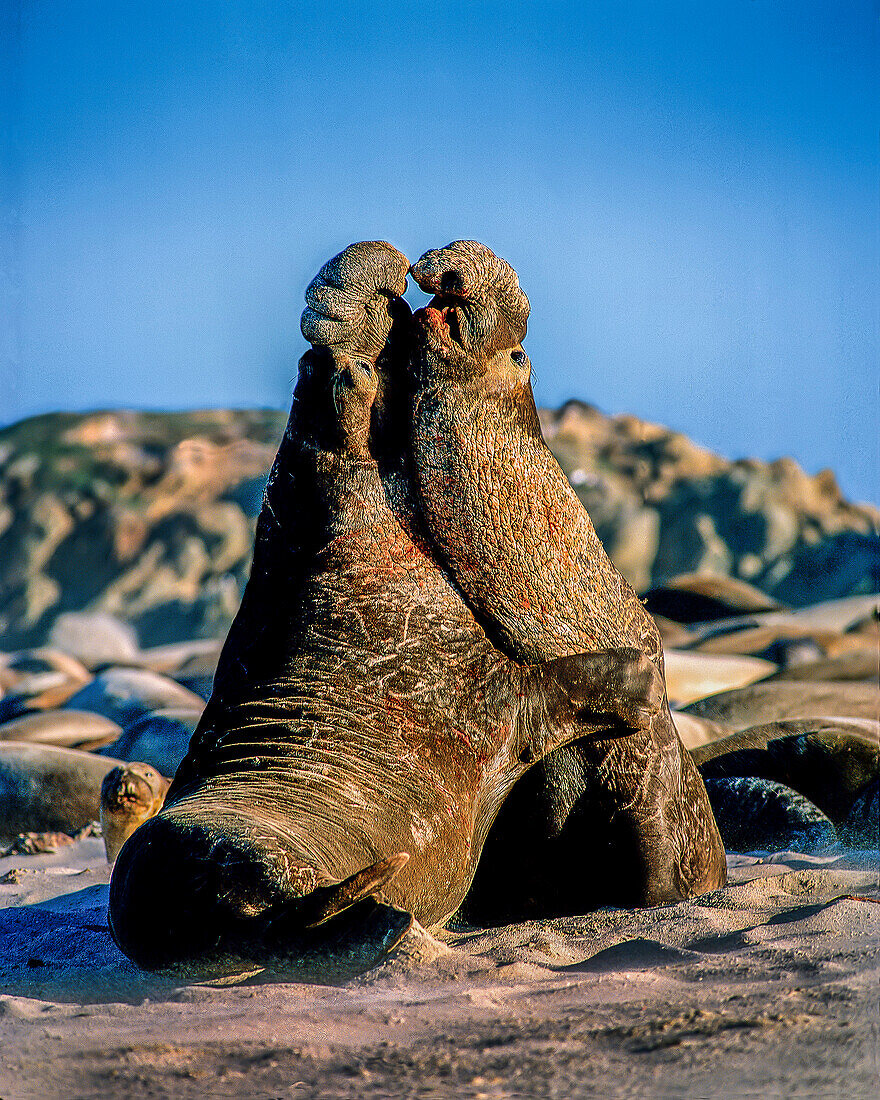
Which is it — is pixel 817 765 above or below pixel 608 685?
below

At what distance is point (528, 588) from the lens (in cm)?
283

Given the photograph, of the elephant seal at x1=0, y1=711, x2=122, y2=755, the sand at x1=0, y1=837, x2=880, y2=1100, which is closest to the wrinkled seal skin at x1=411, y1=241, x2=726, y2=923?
the sand at x1=0, y1=837, x2=880, y2=1100

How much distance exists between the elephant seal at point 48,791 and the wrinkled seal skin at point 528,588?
8.69 ft

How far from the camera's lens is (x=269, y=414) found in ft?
63.6

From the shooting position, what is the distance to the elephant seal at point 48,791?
5.02m

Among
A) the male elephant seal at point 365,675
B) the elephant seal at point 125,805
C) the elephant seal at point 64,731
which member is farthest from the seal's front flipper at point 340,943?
the elephant seal at point 64,731

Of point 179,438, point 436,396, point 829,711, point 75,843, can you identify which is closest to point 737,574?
point 179,438

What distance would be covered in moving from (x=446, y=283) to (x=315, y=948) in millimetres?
1630

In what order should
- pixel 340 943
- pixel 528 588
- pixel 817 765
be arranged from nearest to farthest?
pixel 340 943 → pixel 528 588 → pixel 817 765

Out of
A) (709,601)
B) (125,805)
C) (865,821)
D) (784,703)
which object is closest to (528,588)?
(125,805)

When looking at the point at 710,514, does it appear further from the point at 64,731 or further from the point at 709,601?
the point at 64,731

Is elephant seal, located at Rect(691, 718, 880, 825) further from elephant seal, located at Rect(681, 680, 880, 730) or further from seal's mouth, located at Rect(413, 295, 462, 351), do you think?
seal's mouth, located at Rect(413, 295, 462, 351)

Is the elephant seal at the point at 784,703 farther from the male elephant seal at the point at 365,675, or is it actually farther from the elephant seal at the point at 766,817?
Result: the male elephant seal at the point at 365,675

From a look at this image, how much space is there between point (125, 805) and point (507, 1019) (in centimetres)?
244
